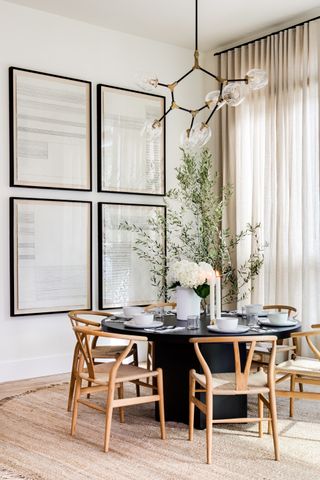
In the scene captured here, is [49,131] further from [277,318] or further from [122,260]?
[277,318]

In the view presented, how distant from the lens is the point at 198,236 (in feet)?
21.3

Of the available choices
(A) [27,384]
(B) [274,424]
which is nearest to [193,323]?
(B) [274,424]

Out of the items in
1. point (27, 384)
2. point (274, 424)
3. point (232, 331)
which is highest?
point (232, 331)

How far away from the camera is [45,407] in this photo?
450 cm

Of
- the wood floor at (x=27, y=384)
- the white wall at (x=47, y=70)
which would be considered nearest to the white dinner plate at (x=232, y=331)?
the wood floor at (x=27, y=384)

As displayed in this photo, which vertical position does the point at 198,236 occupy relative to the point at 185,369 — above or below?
above

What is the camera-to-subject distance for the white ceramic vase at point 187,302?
4229mm

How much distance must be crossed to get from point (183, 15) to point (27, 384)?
142 inches

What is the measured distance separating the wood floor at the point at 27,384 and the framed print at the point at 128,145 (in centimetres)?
180

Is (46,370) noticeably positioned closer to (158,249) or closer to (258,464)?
(158,249)

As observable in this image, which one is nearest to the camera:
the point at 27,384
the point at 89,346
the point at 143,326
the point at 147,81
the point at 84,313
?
the point at 89,346

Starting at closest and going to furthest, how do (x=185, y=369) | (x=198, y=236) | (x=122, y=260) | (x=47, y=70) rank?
(x=185, y=369), (x=47, y=70), (x=122, y=260), (x=198, y=236)

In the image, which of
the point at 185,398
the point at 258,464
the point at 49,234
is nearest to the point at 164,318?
the point at 185,398

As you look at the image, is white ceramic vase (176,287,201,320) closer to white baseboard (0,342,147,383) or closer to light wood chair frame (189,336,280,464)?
light wood chair frame (189,336,280,464)
